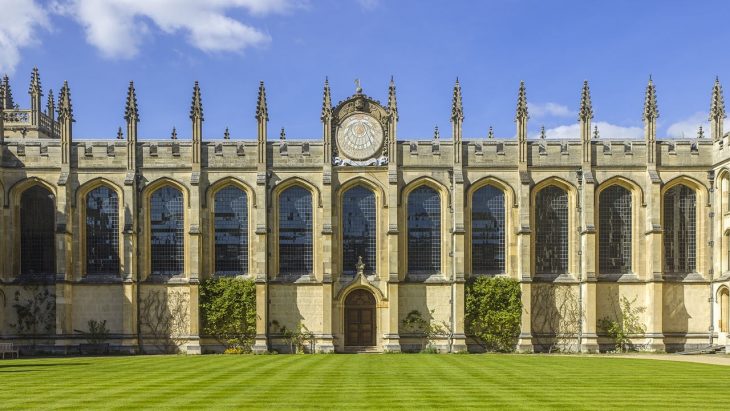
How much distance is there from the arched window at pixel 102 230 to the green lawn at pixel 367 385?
13.3 meters

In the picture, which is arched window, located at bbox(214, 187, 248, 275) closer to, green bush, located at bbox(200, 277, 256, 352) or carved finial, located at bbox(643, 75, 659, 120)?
green bush, located at bbox(200, 277, 256, 352)

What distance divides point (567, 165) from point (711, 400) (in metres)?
26.3

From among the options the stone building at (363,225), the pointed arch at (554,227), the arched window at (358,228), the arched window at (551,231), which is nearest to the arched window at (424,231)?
the stone building at (363,225)

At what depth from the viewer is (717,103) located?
1795 inches

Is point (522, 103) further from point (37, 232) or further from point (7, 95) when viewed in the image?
point (7, 95)

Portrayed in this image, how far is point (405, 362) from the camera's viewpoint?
33938mm

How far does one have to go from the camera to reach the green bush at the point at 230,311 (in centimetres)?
4457

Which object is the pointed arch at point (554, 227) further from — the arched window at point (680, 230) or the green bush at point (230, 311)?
the green bush at point (230, 311)

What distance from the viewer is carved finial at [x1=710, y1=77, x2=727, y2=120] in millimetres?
45344

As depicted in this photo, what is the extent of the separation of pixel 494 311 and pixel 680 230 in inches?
484

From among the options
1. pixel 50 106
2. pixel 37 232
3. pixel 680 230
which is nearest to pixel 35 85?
pixel 50 106

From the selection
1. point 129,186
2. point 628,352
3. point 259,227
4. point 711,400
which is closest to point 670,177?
point 628,352

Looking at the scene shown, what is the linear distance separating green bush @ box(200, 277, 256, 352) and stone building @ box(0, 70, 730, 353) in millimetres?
631

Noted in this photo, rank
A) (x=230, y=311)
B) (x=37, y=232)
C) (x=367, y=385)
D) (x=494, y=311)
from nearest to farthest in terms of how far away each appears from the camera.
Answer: (x=367, y=385) → (x=494, y=311) → (x=230, y=311) → (x=37, y=232)
